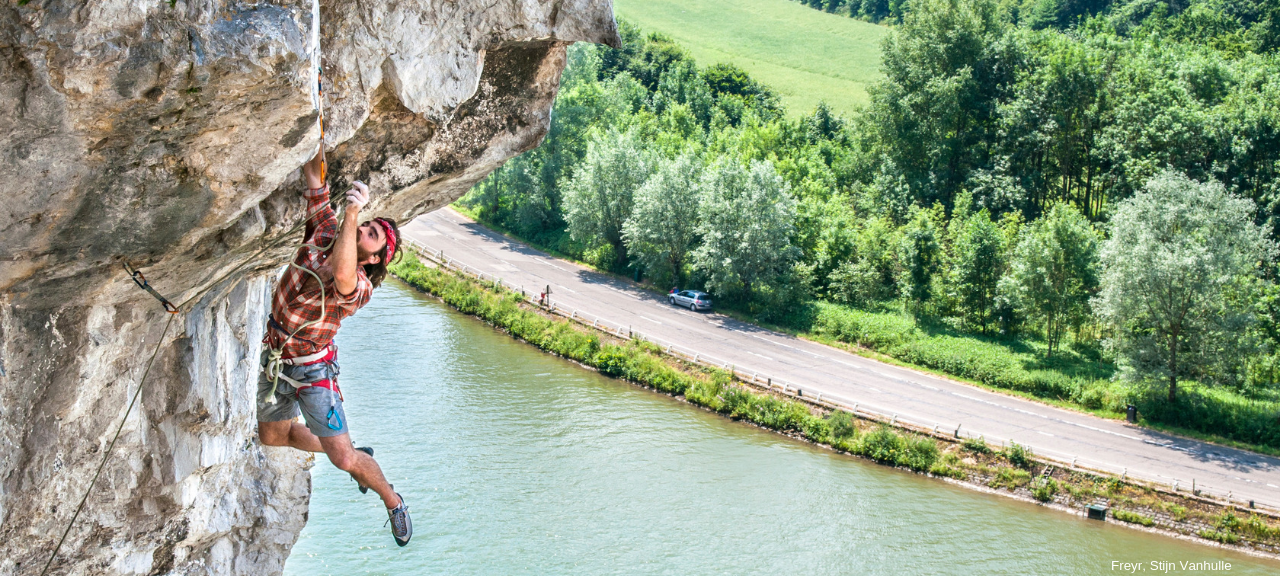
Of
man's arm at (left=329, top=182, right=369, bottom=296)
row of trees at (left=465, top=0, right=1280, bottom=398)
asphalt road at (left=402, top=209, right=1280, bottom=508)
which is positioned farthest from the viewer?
row of trees at (left=465, top=0, right=1280, bottom=398)

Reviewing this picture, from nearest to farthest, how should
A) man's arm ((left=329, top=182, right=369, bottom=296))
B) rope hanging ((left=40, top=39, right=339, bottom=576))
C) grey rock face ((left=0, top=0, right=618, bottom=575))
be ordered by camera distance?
1. grey rock face ((left=0, top=0, right=618, bottom=575))
2. man's arm ((left=329, top=182, right=369, bottom=296))
3. rope hanging ((left=40, top=39, right=339, bottom=576))

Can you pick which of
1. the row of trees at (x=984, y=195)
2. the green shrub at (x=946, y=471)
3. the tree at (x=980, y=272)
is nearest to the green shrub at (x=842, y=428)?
the green shrub at (x=946, y=471)

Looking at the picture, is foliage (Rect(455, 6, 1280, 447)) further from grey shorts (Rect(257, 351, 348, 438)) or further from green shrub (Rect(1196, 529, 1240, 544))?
grey shorts (Rect(257, 351, 348, 438))

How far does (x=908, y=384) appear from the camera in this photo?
97.7 ft

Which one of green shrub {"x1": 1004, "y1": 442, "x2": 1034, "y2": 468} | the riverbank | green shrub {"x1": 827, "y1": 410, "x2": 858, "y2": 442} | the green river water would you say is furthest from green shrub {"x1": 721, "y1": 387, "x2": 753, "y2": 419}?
green shrub {"x1": 1004, "y1": 442, "x2": 1034, "y2": 468}

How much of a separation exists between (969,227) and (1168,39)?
78.2 ft

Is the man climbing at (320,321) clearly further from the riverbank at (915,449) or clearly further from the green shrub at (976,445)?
the green shrub at (976,445)

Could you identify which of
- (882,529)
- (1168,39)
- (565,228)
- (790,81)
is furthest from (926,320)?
(790,81)

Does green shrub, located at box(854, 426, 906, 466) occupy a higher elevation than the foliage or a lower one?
lower

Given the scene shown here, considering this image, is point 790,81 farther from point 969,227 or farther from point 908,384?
point 908,384

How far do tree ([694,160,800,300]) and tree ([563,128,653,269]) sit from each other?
528cm

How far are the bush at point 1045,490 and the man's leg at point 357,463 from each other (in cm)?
2056

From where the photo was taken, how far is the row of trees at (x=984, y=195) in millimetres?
27734

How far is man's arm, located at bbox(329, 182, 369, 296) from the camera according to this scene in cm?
562
